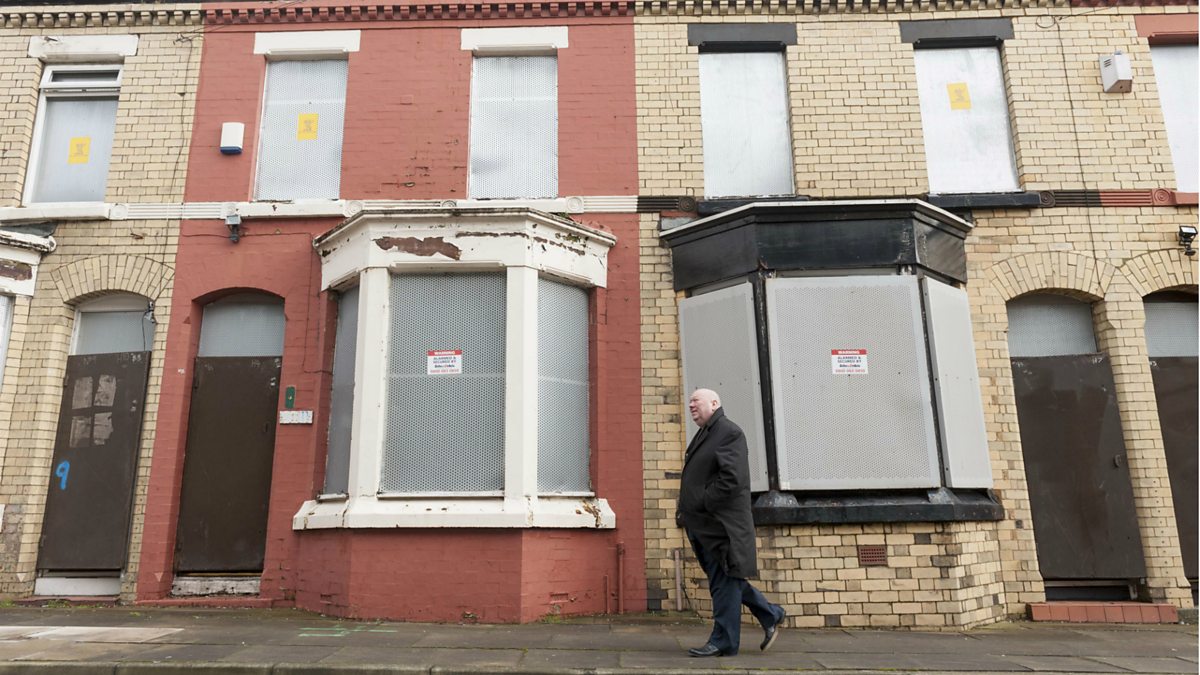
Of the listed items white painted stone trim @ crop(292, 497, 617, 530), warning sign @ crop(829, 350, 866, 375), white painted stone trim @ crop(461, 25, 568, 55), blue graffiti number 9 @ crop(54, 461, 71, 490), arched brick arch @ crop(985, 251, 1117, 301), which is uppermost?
white painted stone trim @ crop(461, 25, 568, 55)

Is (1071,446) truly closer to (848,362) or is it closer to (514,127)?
(848,362)

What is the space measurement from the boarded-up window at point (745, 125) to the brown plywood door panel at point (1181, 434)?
13.7ft

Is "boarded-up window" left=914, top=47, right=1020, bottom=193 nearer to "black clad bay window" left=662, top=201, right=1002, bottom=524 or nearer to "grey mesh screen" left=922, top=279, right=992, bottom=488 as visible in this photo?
"black clad bay window" left=662, top=201, right=1002, bottom=524

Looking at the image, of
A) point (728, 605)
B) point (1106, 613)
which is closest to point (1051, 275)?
point (1106, 613)

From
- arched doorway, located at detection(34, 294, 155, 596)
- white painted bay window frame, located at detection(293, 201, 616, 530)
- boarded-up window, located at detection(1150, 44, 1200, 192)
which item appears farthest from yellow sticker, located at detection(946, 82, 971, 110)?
arched doorway, located at detection(34, 294, 155, 596)

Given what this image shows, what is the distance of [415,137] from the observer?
27.5ft

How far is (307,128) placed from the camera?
862 centimetres

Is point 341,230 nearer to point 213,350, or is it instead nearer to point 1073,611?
point 213,350

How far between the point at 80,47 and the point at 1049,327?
10948mm

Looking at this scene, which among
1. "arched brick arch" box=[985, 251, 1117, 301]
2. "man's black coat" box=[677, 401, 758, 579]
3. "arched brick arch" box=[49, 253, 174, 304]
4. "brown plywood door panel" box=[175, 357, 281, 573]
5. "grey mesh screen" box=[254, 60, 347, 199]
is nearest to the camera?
"man's black coat" box=[677, 401, 758, 579]

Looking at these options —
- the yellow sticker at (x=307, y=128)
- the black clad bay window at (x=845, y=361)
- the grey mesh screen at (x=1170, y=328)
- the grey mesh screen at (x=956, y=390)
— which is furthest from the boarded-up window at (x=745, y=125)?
the yellow sticker at (x=307, y=128)

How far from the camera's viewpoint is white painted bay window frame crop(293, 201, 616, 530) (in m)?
6.77

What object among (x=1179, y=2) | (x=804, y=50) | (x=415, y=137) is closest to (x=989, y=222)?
(x=804, y=50)

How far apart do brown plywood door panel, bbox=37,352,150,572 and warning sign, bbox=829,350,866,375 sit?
683 cm
